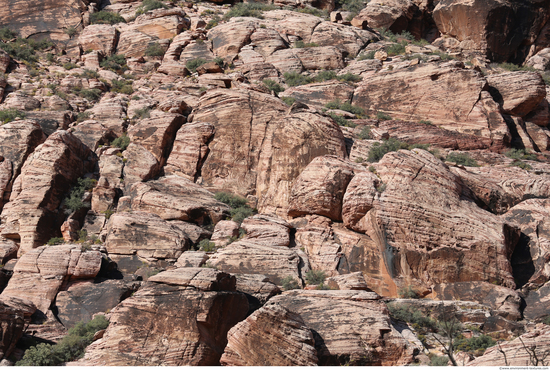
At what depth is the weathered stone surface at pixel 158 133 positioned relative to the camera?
26156 mm

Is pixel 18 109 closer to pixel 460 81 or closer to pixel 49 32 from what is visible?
pixel 49 32

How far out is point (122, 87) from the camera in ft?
111

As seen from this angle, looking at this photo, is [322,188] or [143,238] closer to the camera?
[143,238]

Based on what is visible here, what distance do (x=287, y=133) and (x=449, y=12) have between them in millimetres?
23699

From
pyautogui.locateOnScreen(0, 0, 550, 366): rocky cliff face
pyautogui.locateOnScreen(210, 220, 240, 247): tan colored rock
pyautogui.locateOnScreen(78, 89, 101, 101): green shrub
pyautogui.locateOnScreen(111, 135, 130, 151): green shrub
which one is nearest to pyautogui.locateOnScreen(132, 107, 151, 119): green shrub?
pyautogui.locateOnScreen(0, 0, 550, 366): rocky cliff face

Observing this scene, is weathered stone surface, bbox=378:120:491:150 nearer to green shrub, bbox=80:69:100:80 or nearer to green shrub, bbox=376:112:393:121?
green shrub, bbox=376:112:393:121

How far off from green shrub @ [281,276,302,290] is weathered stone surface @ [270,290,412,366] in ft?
5.90

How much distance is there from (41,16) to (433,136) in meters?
32.4

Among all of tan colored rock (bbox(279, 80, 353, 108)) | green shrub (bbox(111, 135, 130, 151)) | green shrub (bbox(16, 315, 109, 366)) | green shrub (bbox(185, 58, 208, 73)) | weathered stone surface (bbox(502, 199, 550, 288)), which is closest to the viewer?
green shrub (bbox(16, 315, 109, 366))

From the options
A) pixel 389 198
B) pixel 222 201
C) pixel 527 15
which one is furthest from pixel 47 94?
pixel 527 15

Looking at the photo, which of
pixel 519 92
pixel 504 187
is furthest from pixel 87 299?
pixel 519 92

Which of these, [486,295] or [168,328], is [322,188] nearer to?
[486,295]

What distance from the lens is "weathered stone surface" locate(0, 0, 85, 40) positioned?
40500 mm

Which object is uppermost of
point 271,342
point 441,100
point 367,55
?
point 367,55
